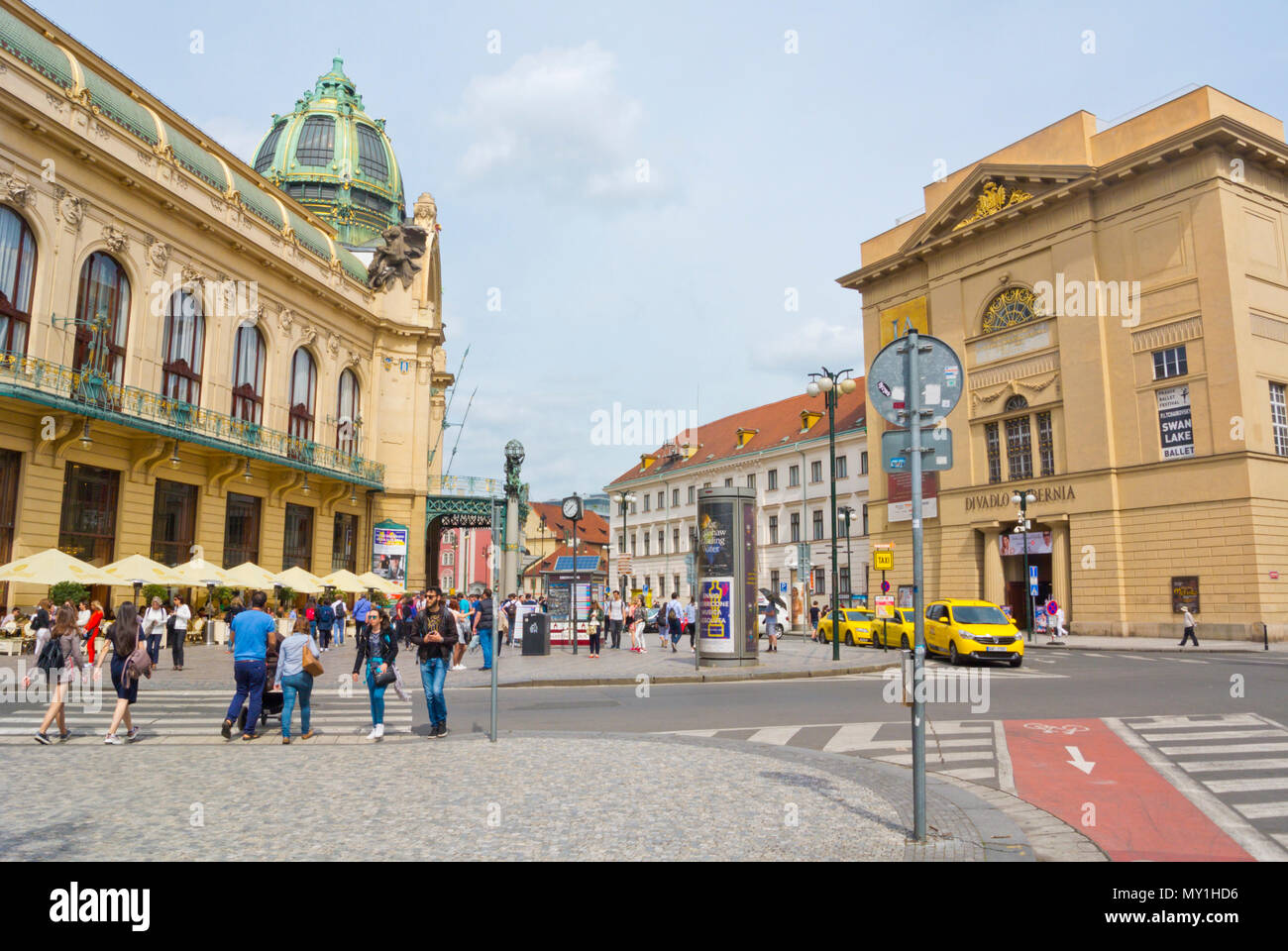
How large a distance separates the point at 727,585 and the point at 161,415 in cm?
2015

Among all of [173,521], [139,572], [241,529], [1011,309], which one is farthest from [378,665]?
[1011,309]

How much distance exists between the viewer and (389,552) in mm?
42750

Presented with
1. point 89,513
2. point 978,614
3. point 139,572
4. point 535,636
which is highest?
point 89,513

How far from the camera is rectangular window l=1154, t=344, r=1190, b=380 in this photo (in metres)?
34.5

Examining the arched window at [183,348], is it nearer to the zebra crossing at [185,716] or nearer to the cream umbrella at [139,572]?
the cream umbrella at [139,572]

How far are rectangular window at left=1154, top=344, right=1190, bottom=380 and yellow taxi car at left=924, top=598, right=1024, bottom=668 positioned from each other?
673 inches

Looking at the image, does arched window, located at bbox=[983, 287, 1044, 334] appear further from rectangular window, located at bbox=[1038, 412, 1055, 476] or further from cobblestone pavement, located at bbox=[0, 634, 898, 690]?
cobblestone pavement, located at bbox=[0, 634, 898, 690]

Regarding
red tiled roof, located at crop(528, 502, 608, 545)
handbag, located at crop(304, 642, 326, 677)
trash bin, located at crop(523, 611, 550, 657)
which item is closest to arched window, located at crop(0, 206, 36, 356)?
trash bin, located at crop(523, 611, 550, 657)

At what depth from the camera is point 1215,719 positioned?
461 inches

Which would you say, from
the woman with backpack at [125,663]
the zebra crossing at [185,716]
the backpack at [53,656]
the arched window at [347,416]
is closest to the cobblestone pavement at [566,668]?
the zebra crossing at [185,716]

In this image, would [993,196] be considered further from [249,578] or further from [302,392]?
[249,578]

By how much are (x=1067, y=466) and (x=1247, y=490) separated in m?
7.46

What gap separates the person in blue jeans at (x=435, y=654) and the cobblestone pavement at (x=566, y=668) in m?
4.57

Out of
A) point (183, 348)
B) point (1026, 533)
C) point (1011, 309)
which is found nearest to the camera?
point (183, 348)
